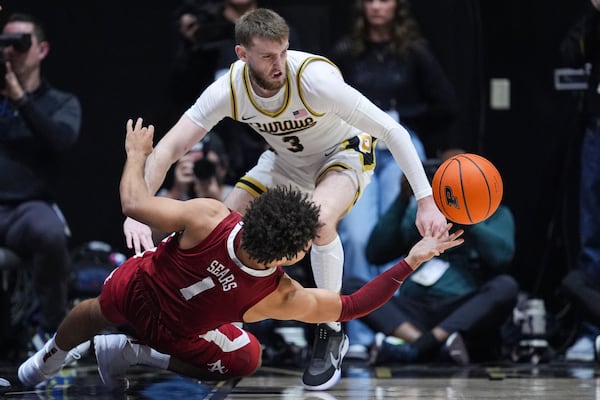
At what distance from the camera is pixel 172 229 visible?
4355 mm

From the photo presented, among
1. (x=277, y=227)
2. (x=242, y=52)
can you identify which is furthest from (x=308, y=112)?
(x=277, y=227)

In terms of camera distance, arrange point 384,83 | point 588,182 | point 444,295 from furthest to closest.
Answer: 1. point 384,83
2. point 588,182
3. point 444,295

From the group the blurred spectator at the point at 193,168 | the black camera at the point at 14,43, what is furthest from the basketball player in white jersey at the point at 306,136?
the black camera at the point at 14,43

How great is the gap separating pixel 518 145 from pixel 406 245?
168cm

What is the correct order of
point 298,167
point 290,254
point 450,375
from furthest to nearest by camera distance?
1. point 450,375
2. point 298,167
3. point 290,254

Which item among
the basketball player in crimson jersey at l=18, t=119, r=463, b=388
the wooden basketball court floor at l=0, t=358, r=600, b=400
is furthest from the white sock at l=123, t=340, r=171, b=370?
the wooden basketball court floor at l=0, t=358, r=600, b=400

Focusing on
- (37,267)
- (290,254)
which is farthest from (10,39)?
(290,254)

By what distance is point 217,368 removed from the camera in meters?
4.81

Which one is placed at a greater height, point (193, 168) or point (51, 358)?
point (193, 168)

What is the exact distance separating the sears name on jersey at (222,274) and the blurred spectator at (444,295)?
2142mm

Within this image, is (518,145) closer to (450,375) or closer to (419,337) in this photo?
(419,337)

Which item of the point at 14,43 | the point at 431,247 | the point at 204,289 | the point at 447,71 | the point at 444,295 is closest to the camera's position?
the point at 204,289

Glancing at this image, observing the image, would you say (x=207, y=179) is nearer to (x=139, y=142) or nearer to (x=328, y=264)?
(x=328, y=264)

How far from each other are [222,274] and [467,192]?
4.07ft
